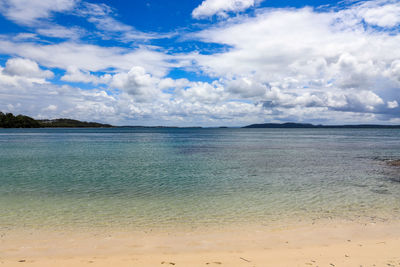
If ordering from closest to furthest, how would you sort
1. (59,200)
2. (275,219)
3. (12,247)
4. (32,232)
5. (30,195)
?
(12,247)
(32,232)
(275,219)
(59,200)
(30,195)

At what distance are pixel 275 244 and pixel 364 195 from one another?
11.2m

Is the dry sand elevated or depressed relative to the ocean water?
elevated

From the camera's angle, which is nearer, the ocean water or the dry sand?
the dry sand

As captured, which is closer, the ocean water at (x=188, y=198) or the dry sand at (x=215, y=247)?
the dry sand at (x=215, y=247)

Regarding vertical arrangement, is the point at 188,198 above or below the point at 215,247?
below

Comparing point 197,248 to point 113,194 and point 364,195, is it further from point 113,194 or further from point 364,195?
point 364,195

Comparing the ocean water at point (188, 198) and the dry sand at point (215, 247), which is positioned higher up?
the dry sand at point (215, 247)

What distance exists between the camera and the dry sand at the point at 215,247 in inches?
331

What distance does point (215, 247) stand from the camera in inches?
381

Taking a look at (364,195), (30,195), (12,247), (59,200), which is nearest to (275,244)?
(12,247)

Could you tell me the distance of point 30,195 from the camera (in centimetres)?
1777

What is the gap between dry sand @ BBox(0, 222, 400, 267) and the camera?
8.41 meters

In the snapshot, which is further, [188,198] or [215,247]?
[188,198]

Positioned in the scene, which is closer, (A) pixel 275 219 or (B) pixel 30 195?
(A) pixel 275 219
